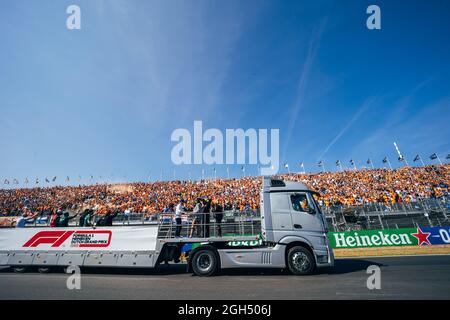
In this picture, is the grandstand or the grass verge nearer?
the grass verge

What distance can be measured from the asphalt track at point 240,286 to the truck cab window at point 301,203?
2.14 m

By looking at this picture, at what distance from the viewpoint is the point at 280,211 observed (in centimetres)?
790

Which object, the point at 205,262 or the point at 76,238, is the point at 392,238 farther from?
the point at 76,238

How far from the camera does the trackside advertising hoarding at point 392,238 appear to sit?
47.3 feet

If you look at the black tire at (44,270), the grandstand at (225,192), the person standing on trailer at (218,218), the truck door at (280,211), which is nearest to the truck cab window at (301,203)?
the truck door at (280,211)

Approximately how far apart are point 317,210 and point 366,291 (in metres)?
2.77

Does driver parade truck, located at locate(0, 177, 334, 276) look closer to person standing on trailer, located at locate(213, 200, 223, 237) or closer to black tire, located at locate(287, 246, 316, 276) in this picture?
black tire, located at locate(287, 246, 316, 276)

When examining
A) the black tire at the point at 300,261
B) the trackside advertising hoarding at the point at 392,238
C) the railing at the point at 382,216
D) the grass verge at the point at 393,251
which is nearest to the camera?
the black tire at the point at 300,261

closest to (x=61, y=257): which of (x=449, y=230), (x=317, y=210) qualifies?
(x=317, y=210)

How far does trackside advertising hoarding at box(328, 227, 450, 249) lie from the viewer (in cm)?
1441

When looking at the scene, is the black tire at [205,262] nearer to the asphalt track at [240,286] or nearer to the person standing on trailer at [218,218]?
the asphalt track at [240,286]

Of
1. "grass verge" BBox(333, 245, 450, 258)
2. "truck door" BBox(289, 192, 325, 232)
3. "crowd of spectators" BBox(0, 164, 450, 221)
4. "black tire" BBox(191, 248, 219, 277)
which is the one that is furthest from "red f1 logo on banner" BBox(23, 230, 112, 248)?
"crowd of spectators" BBox(0, 164, 450, 221)

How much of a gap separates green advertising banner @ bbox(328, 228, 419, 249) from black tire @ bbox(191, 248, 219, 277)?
34.2 ft
